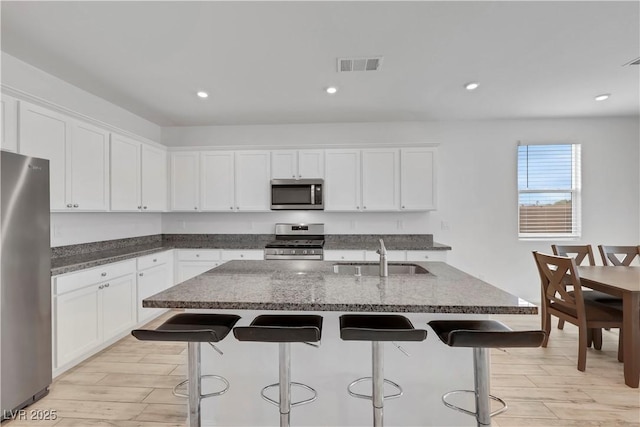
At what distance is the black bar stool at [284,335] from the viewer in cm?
141

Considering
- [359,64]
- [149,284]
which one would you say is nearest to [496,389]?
[359,64]

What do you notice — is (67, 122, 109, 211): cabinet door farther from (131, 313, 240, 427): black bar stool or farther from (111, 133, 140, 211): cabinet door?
(131, 313, 240, 427): black bar stool

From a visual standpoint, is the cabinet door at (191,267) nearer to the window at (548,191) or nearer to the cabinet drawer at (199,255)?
the cabinet drawer at (199,255)

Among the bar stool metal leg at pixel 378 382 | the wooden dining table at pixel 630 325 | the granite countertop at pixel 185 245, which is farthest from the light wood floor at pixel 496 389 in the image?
the bar stool metal leg at pixel 378 382

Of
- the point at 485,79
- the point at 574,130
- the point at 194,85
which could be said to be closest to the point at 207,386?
the point at 194,85

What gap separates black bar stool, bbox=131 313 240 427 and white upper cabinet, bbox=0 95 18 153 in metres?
1.87

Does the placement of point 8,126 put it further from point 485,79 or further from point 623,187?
point 623,187

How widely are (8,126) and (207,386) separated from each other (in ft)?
7.47

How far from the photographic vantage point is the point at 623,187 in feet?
14.9

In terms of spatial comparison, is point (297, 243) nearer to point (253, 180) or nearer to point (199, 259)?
point (253, 180)

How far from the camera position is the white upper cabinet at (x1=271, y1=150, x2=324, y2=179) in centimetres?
440

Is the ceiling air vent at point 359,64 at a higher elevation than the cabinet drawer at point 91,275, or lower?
higher

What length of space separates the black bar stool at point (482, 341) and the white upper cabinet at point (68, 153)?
10.1ft

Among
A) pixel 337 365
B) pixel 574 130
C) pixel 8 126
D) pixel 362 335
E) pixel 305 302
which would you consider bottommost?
pixel 337 365
